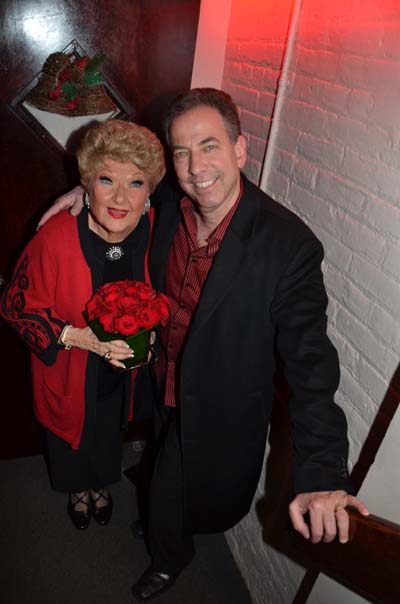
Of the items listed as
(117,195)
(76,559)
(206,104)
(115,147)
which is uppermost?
(206,104)

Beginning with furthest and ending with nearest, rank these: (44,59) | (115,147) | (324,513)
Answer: (44,59) < (115,147) < (324,513)

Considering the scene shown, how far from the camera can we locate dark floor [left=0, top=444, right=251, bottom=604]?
7.29ft

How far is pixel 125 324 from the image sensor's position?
66.1 inches

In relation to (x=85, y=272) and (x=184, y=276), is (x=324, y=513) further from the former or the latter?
(x=85, y=272)

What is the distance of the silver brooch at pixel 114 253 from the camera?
199 centimetres

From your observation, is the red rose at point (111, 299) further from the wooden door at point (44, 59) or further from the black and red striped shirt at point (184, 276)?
the wooden door at point (44, 59)

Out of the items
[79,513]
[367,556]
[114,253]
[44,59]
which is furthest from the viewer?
[79,513]

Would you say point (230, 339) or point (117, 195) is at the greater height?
point (117, 195)

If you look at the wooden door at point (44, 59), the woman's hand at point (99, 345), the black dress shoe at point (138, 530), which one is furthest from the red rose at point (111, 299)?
the black dress shoe at point (138, 530)

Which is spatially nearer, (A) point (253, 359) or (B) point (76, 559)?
(A) point (253, 359)

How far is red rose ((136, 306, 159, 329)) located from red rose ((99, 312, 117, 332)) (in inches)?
3.5

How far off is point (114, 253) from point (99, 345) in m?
0.42

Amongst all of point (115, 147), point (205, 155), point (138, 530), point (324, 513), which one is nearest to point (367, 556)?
point (324, 513)

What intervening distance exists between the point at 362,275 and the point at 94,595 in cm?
197
